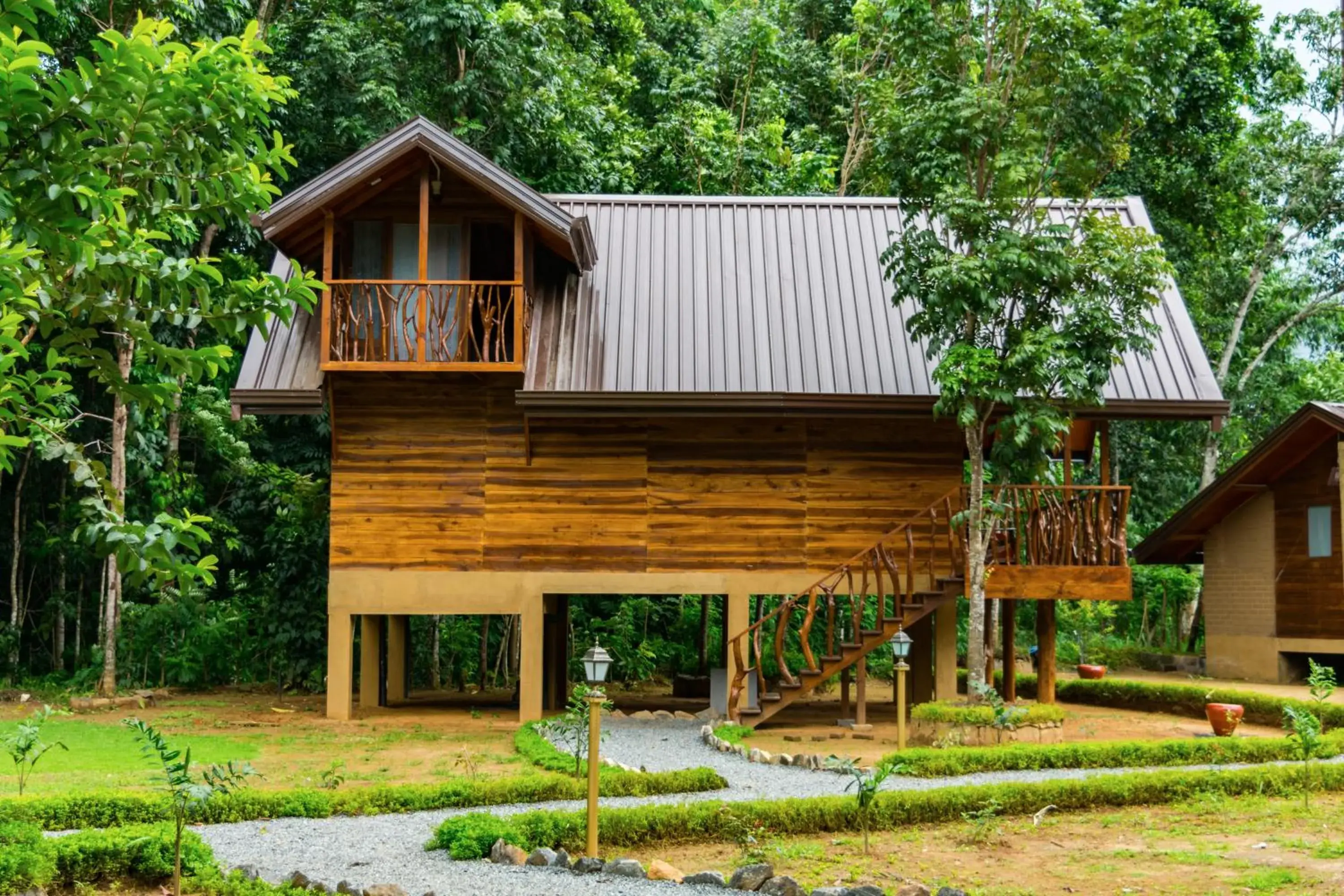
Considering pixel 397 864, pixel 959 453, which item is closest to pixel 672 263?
pixel 959 453

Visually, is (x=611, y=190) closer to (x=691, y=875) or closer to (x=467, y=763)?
(x=467, y=763)

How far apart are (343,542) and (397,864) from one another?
8924mm

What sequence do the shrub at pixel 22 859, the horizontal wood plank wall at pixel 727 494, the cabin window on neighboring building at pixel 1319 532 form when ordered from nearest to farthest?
the shrub at pixel 22 859, the horizontal wood plank wall at pixel 727 494, the cabin window on neighboring building at pixel 1319 532

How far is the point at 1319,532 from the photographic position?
21.2 m

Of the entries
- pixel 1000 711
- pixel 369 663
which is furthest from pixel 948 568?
pixel 369 663

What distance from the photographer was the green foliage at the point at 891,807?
29.9 ft

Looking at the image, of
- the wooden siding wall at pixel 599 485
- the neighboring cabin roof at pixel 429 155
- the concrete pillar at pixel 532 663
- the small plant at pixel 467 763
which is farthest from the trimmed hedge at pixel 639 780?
the neighboring cabin roof at pixel 429 155

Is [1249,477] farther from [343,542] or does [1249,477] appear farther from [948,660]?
[343,542]

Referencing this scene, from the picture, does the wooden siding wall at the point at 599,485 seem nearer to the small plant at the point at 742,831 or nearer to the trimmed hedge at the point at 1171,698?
the trimmed hedge at the point at 1171,698

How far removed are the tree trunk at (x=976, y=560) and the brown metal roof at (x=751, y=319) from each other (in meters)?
1.17

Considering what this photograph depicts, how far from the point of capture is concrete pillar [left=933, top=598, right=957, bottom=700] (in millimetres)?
16969

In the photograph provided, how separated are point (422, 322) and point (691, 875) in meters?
9.82

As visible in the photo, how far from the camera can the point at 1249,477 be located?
21812 millimetres

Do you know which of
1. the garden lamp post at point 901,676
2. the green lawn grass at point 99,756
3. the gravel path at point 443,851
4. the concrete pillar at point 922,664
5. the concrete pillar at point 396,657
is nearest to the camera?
the gravel path at point 443,851
